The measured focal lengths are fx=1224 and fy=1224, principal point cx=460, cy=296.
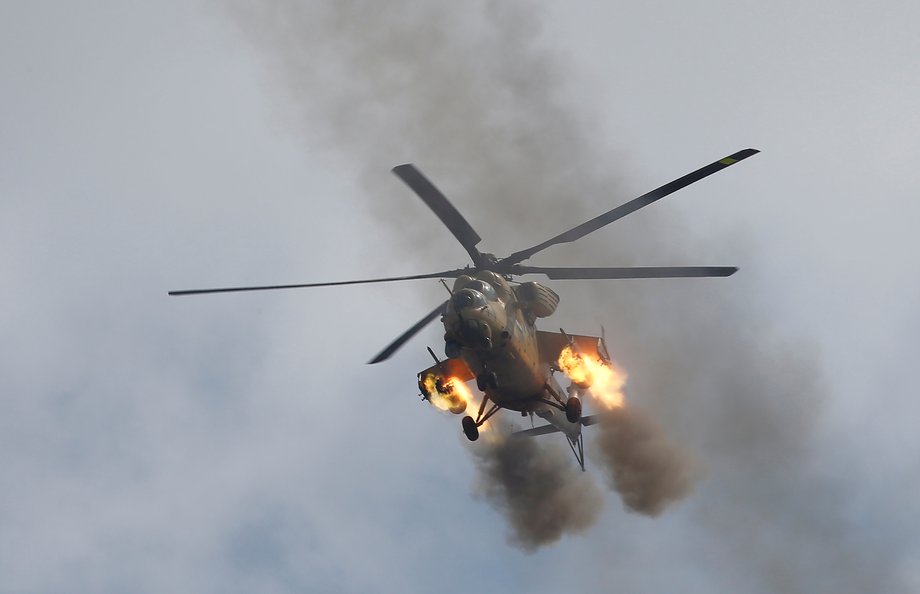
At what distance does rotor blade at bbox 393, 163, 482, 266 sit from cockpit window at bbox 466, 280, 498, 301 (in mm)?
1105

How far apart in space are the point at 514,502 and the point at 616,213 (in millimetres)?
15534

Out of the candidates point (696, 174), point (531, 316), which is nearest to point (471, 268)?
point (531, 316)

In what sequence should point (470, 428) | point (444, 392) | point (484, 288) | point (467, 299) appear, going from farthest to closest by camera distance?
point (444, 392) < point (470, 428) < point (484, 288) < point (467, 299)

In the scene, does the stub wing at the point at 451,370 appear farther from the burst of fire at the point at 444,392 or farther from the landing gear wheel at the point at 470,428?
the landing gear wheel at the point at 470,428

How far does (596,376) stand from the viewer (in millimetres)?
35562

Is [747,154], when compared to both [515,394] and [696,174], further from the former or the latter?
[515,394]

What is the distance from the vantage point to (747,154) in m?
28.6

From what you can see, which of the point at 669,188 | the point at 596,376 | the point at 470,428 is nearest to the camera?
the point at 669,188

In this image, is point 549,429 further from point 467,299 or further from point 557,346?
point 467,299

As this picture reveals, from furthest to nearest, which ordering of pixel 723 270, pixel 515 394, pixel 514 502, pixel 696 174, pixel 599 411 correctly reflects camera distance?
1. pixel 514 502
2. pixel 599 411
3. pixel 515 394
4. pixel 723 270
5. pixel 696 174

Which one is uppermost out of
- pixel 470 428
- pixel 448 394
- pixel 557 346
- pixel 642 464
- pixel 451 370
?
pixel 642 464

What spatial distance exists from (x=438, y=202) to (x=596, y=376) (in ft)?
28.2

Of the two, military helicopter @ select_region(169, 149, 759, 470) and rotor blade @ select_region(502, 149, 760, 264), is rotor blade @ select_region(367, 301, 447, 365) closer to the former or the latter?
military helicopter @ select_region(169, 149, 759, 470)

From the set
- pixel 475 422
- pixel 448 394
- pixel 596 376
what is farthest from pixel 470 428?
pixel 596 376
